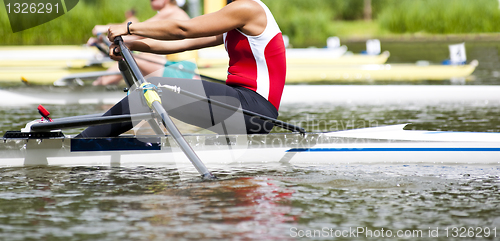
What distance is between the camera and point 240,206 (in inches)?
116

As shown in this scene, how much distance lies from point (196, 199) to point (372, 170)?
1.18 metres

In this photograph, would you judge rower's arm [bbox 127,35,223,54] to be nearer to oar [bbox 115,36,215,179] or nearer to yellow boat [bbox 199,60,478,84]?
oar [bbox 115,36,215,179]

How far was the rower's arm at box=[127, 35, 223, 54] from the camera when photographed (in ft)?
12.4

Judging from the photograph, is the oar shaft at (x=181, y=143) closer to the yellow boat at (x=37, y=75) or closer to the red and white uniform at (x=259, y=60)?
the red and white uniform at (x=259, y=60)

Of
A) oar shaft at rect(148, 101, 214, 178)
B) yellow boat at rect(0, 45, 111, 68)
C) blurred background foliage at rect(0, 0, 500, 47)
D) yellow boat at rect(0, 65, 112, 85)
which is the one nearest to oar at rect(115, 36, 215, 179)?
oar shaft at rect(148, 101, 214, 178)

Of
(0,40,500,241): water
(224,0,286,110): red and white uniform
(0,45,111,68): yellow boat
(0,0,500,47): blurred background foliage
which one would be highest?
(0,0,500,47): blurred background foliage

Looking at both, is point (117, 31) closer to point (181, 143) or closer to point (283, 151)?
point (181, 143)

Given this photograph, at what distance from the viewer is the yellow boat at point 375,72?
9930 mm

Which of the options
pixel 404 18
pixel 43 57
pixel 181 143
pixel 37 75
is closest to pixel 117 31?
pixel 181 143

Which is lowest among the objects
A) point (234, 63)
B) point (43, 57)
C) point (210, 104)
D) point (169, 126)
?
point (169, 126)

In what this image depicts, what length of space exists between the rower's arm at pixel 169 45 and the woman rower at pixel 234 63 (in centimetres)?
26

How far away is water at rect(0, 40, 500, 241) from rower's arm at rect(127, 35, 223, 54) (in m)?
0.72

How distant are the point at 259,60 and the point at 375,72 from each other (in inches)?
279

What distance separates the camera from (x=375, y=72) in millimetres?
10195
